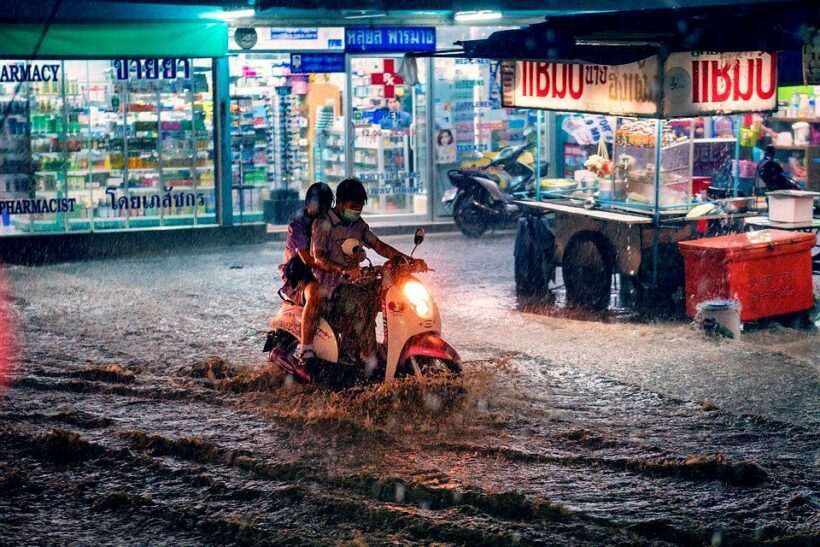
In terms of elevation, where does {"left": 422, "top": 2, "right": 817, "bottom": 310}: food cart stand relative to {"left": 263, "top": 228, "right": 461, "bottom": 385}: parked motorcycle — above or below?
above

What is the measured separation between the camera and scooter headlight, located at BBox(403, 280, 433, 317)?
8.74 metres

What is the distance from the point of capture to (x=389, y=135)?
19547 mm

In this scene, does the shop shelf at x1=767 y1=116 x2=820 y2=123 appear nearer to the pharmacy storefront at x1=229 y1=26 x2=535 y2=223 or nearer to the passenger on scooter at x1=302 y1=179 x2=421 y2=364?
the pharmacy storefront at x1=229 y1=26 x2=535 y2=223

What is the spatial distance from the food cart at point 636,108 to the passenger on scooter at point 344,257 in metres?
3.52

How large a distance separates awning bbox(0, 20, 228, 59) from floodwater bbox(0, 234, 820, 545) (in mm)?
5388

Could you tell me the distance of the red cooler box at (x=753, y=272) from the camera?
11484 mm

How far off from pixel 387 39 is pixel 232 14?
2485mm

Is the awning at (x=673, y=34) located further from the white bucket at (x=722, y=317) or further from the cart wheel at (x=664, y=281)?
the white bucket at (x=722, y=317)

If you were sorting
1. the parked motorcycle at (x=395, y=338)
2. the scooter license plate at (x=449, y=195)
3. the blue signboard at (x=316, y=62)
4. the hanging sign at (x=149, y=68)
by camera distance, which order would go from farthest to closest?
the scooter license plate at (x=449, y=195), the blue signboard at (x=316, y=62), the hanging sign at (x=149, y=68), the parked motorcycle at (x=395, y=338)

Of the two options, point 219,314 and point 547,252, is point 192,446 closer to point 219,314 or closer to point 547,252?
point 219,314

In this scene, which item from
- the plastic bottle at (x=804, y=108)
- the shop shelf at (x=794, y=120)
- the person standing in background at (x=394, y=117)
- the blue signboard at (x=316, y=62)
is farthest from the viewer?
the shop shelf at (x=794, y=120)

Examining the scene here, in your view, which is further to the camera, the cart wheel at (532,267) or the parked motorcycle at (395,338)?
the cart wheel at (532,267)

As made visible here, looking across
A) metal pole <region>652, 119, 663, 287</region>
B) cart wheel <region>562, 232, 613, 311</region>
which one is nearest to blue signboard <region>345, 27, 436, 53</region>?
cart wheel <region>562, 232, 613, 311</region>

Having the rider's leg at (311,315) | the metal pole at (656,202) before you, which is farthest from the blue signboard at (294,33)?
the rider's leg at (311,315)
